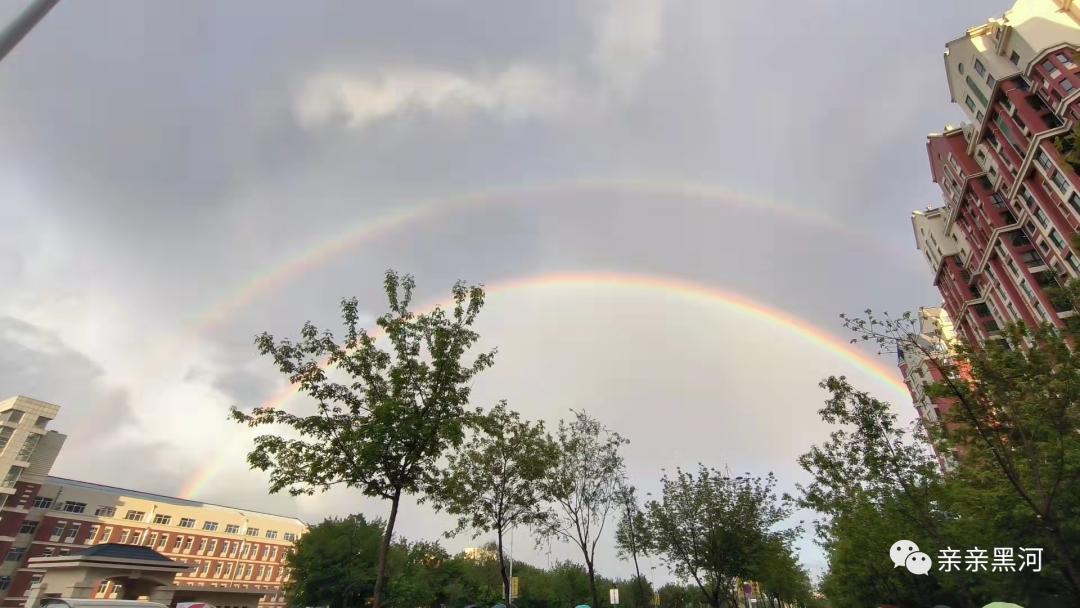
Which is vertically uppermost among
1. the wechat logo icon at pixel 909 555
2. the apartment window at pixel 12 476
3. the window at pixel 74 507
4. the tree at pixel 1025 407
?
the apartment window at pixel 12 476

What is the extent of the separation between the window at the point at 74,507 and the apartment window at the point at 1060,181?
431 ft

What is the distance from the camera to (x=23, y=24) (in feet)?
23.6

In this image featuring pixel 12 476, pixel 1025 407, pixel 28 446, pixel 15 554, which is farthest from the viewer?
pixel 28 446

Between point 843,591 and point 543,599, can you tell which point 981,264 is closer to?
point 843,591

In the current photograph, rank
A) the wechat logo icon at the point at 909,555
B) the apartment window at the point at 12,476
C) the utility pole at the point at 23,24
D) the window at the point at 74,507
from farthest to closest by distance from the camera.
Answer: the window at the point at 74,507, the apartment window at the point at 12,476, the wechat logo icon at the point at 909,555, the utility pole at the point at 23,24

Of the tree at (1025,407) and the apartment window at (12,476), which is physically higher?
the apartment window at (12,476)

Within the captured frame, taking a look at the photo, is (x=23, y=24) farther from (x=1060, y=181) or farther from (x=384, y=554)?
(x=1060, y=181)

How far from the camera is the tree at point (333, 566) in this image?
47.5 m

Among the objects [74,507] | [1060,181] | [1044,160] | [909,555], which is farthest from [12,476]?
[1044,160]

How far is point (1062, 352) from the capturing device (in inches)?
703

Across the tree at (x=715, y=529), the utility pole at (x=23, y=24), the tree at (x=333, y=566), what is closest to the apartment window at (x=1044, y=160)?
the tree at (x=715, y=529)

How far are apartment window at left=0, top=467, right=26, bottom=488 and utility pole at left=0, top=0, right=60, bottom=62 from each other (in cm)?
9559

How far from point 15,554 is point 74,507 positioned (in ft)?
33.2

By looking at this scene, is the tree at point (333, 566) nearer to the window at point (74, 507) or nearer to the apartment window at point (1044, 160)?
Answer: the window at point (74, 507)
